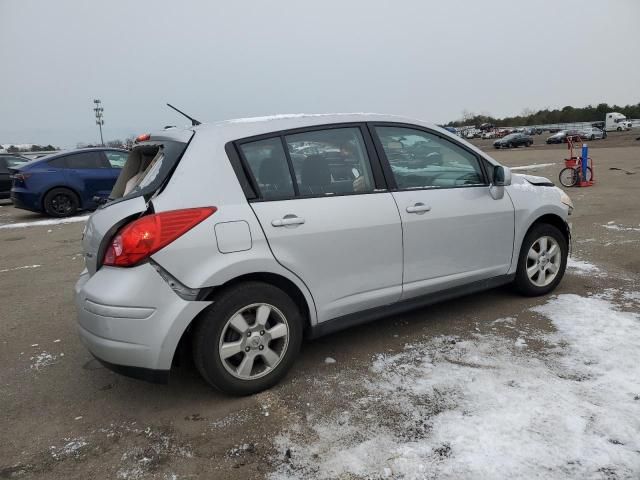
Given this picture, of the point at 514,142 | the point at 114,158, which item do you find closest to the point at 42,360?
the point at 114,158

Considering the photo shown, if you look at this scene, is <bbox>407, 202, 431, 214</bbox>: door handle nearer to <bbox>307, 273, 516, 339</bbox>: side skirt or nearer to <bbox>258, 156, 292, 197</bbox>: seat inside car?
<bbox>307, 273, 516, 339</bbox>: side skirt

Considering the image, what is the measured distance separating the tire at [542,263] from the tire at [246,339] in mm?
2264

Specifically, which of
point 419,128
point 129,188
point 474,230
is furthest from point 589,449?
point 129,188

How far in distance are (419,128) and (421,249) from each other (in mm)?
968

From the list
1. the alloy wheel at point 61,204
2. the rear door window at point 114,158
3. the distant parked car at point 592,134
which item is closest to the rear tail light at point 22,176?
the alloy wheel at point 61,204

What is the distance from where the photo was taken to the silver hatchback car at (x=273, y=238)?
2.82 meters

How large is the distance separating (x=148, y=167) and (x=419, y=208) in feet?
6.20

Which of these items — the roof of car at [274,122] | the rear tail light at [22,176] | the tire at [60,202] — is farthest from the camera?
the tire at [60,202]

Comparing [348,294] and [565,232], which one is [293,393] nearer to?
[348,294]

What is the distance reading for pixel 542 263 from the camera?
4.55 m

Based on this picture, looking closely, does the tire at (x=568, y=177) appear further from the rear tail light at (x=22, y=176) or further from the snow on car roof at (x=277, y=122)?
the rear tail light at (x=22, y=176)

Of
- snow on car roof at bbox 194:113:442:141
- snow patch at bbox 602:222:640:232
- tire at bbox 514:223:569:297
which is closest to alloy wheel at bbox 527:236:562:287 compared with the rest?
tire at bbox 514:223:569:297

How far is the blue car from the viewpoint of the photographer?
11250 mm

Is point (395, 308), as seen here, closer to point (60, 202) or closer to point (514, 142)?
point (60, 202)
